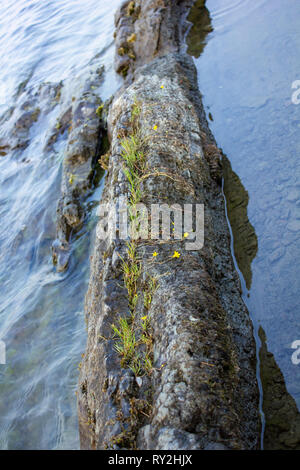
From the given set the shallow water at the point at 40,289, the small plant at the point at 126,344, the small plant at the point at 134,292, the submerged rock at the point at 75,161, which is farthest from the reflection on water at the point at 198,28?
the small plant at the point at 126,344

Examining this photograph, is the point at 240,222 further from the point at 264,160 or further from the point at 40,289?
the point at 40,289

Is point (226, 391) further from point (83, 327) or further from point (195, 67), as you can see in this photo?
point (195, 67)

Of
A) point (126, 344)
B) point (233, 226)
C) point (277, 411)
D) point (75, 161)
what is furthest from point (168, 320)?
point (75, 161)

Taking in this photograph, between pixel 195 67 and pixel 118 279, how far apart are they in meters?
6.48

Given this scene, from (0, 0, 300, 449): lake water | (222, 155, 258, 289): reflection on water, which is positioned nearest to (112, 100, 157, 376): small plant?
(0, 0, 300, 449): lake water

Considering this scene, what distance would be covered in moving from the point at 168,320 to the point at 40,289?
3.88 m

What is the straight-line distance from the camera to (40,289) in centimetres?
654

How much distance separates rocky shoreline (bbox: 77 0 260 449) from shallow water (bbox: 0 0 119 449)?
0.93 metres

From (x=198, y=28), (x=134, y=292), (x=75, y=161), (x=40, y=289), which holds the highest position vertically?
(x=198, y=28)

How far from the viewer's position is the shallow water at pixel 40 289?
4801 mm

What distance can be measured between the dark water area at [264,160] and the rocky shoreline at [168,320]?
21 cm

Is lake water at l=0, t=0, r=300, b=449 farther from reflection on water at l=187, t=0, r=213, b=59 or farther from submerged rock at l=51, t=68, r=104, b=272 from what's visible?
submerged rock at l=51, t=68, r=104, b=272

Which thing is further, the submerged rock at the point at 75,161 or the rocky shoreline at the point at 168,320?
the submerged rock at the point at 75,161

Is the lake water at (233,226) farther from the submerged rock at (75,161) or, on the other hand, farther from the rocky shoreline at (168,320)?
the rocky shoreline at (168,320)
